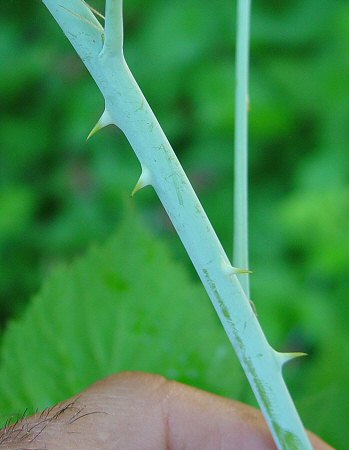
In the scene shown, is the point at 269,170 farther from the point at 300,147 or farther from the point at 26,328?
the point at 26,328

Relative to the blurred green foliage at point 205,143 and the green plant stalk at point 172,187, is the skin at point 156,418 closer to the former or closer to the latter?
the green plant stalk at point 172,187

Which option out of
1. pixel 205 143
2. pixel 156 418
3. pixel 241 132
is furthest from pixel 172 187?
pixel 205 143

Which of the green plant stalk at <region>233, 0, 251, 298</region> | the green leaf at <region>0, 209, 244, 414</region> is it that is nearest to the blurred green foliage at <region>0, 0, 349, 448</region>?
the green leaf at <region>0, 209, 244, 414</region>

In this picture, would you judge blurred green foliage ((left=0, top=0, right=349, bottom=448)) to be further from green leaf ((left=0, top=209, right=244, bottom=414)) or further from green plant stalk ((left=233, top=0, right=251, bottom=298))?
green plant stalk ((left=233, top=0, right=251, bottom=298))

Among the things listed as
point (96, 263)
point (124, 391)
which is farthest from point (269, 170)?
point (124, 391)

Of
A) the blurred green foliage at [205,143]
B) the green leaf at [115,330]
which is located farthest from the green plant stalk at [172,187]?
the blurred green foliage at [205,143]

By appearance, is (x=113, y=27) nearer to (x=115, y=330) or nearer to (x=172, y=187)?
(x=172, y=187)

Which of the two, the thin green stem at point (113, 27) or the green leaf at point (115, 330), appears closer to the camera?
the thin green stem at point (113, 27)
